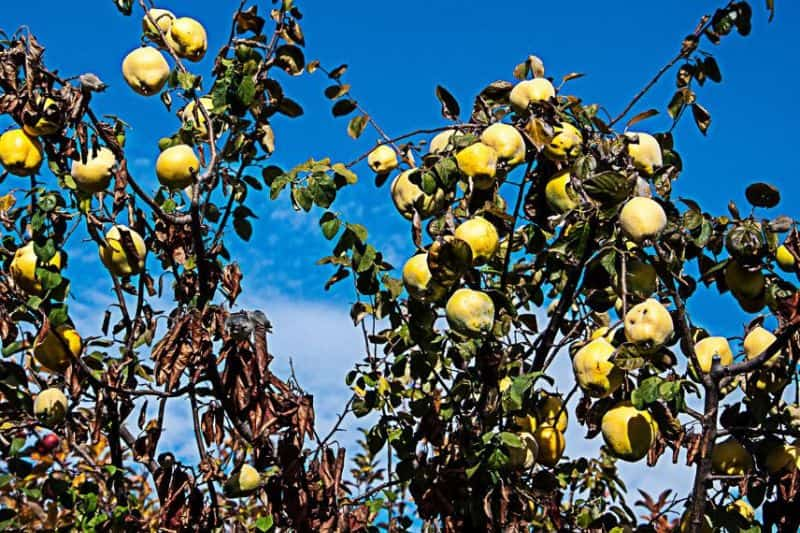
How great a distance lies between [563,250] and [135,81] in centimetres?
157

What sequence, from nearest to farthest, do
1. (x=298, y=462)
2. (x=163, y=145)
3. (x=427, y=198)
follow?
1. (x=427, y=198)
2. (x=298, y=462)
3. (x=163, y=145)

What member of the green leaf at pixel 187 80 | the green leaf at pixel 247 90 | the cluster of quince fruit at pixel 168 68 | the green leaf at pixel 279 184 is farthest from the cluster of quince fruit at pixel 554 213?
the green leaf at pixel 187 80

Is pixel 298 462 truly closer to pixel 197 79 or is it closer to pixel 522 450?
pixel 522 450

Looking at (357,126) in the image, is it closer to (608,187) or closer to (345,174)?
(345,174)

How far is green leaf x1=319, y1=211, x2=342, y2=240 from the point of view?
3.23 meters

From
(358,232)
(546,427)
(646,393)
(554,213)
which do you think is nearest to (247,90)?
(358,232)

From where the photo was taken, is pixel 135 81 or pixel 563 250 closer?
pixel 563 250

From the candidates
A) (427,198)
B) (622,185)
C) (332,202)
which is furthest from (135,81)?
(622,185)

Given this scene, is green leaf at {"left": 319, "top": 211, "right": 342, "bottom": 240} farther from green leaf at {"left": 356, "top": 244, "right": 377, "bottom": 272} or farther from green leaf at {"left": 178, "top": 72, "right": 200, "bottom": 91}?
green leaf at {"left": 178, "top": 72, "right": 200, "bottom": 91}

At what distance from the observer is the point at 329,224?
325 cm

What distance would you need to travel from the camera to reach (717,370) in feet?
9.64

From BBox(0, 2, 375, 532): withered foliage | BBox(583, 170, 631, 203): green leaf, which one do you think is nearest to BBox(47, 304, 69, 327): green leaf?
BBox(0, 2, 375, 532): withered foliage

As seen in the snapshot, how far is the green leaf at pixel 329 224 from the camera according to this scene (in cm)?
323

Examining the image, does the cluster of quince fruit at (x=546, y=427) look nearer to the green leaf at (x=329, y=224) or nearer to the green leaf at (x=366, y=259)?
the green leaf at (x=366, y=259)
